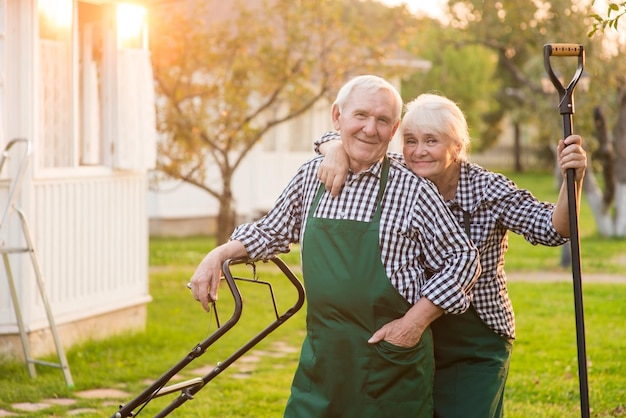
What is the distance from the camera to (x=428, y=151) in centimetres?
368

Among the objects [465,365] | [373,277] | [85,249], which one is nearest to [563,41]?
[85,249]

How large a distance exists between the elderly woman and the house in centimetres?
416

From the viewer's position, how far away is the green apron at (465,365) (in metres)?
3.67

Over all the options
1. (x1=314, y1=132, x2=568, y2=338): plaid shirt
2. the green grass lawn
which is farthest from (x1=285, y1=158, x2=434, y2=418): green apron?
the green grass lawn

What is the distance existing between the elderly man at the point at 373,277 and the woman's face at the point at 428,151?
248 mm

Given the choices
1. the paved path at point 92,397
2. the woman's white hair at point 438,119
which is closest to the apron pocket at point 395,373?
the woman's white hair at point 438,119

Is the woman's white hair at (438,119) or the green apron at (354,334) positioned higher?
the woman's white hair at (438,119)

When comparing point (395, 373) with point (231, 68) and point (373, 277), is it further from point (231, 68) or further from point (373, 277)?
point (231, 68)

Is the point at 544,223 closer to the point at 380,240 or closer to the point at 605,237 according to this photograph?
the point at 380,240

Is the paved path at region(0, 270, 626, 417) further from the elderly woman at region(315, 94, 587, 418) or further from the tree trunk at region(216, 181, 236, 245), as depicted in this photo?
the tree trunk at region(216, 181, 236, 245)

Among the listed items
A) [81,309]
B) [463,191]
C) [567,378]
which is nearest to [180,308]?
[81,309]

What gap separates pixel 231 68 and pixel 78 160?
5207mm

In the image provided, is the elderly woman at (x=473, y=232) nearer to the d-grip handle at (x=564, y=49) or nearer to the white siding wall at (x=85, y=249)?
the d-grip handle at (x=564, y=49)

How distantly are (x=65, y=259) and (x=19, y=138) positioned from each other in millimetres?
1121
